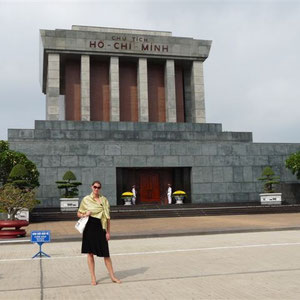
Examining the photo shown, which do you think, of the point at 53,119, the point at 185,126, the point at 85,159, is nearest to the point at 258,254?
the point at 85,159

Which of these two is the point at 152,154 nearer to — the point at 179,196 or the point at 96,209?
the point at 179,196

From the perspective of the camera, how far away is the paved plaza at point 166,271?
20.3 feet

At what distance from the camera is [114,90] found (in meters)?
35.2

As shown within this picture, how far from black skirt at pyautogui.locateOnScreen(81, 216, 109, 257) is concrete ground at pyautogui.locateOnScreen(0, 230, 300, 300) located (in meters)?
0.55

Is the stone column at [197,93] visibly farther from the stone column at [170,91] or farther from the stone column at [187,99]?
the stone column at [170,91]

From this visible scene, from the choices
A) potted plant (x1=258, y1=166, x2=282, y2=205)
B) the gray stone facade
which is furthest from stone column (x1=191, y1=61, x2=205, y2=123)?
potted plant (x1=258, y1=166, x2=282, y2=205)

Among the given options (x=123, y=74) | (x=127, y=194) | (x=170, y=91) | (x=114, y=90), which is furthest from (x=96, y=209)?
(x=123, y=74)

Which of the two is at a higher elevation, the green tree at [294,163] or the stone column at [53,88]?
the stone column at [53,88]

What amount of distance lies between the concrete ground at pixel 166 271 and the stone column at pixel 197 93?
2450 cm

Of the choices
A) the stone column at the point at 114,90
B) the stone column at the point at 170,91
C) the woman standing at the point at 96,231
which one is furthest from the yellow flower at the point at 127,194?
the woman standing at the point at 96,231

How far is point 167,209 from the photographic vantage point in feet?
84.6

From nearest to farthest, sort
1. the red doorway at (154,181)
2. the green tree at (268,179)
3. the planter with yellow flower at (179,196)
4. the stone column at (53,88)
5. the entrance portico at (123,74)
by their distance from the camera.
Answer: the green tree at (268,179) → the planter with yellow flower at (179,196) → the red doorway at (154,181) → the stone column at (53,88) → the entrance portico at (123,74)

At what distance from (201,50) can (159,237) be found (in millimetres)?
26375

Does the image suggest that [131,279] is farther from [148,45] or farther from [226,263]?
[148,45]
